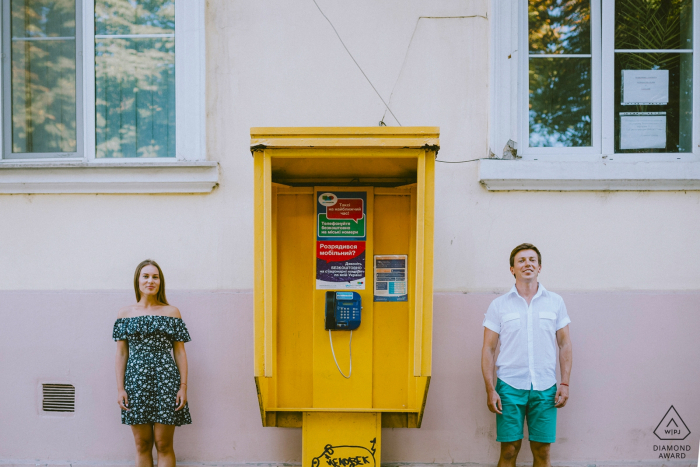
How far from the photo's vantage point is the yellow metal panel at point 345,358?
3.09 metres

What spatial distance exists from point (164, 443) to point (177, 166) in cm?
188

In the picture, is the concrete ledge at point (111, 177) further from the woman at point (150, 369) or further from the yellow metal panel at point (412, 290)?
the yellow metal panel at point (412, 290)

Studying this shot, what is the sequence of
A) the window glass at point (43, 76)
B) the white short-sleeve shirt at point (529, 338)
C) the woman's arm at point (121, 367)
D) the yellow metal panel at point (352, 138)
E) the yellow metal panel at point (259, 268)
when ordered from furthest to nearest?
1. the window glass at point (43, 76)
2. the woman's arm at point (121, 367)
3. the white short-sleeve shirt at point (529, 338)
4. the yellow metal panel at point (259, 268)
5. the yellow metal panel at point (352, 138)

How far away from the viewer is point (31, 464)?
11.6 ft

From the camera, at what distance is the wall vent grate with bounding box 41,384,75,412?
3.53m

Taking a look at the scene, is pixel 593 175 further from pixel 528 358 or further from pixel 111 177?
pixel 111 177

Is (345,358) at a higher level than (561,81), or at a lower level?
lower

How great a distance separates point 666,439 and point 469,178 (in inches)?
94.1

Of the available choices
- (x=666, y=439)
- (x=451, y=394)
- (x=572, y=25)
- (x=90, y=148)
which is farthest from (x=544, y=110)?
(x=90, y=148)

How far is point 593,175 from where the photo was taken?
3.41 meters

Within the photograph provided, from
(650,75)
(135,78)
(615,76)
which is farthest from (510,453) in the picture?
(135,78)

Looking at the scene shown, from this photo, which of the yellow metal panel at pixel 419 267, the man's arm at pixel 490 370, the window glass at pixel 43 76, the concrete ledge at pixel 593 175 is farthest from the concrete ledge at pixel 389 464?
the window glass at pixel 43 76

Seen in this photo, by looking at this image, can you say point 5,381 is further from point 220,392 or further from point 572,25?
point 572,25

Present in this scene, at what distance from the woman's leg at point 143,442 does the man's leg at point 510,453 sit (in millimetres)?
2242
